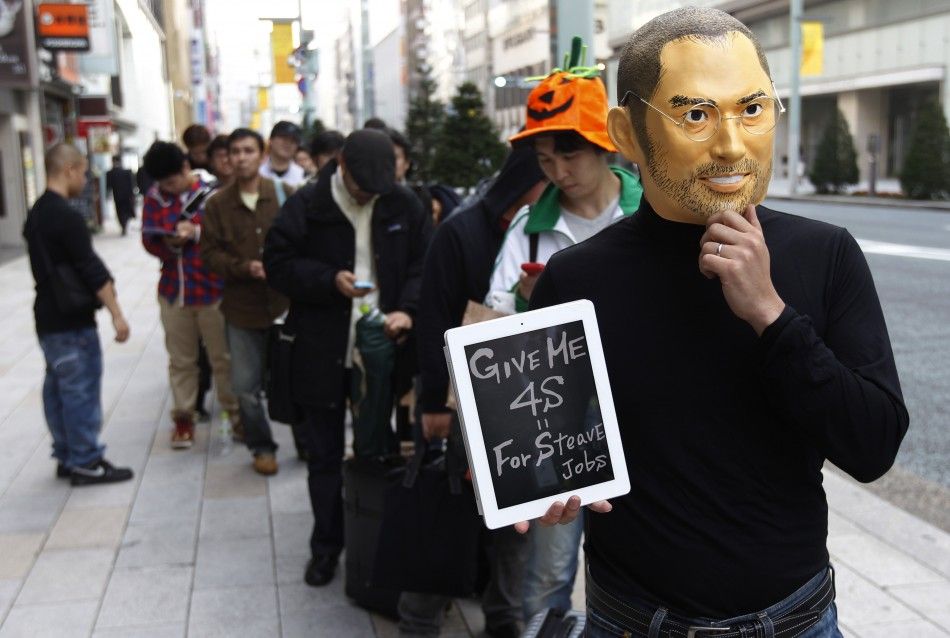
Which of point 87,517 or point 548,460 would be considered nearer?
point 548,460

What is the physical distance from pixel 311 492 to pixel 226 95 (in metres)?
151

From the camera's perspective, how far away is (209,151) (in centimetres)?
745

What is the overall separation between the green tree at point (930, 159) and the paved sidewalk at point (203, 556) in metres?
26.2

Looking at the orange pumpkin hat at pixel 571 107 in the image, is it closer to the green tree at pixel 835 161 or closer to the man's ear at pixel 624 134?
the man's ear at pixel 624 134

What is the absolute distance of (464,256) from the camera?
3.58 metres

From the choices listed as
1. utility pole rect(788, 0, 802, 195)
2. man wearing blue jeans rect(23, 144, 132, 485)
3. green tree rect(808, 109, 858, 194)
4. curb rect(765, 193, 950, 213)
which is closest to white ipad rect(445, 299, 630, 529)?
man wearing blue jeans rect(23, 144, 132, 485)

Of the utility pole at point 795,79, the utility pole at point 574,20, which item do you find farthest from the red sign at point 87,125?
the utility pole at point 574,20

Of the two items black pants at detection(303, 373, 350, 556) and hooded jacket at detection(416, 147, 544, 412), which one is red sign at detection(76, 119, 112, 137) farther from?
hooded jacket at detection(416, 147, 544, 412)

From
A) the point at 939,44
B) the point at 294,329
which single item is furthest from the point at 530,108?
the point at 939,44

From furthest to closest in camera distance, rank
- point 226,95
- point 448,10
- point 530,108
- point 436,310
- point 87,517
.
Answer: point 226,95 → point 448,10 → point 87,517 → point 436,310 → point 530,108

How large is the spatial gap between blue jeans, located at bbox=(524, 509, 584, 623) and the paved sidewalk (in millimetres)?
563

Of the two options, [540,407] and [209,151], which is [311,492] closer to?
[540,407]

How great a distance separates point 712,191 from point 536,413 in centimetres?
47

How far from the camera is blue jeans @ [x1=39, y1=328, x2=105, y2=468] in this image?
19.0ft
